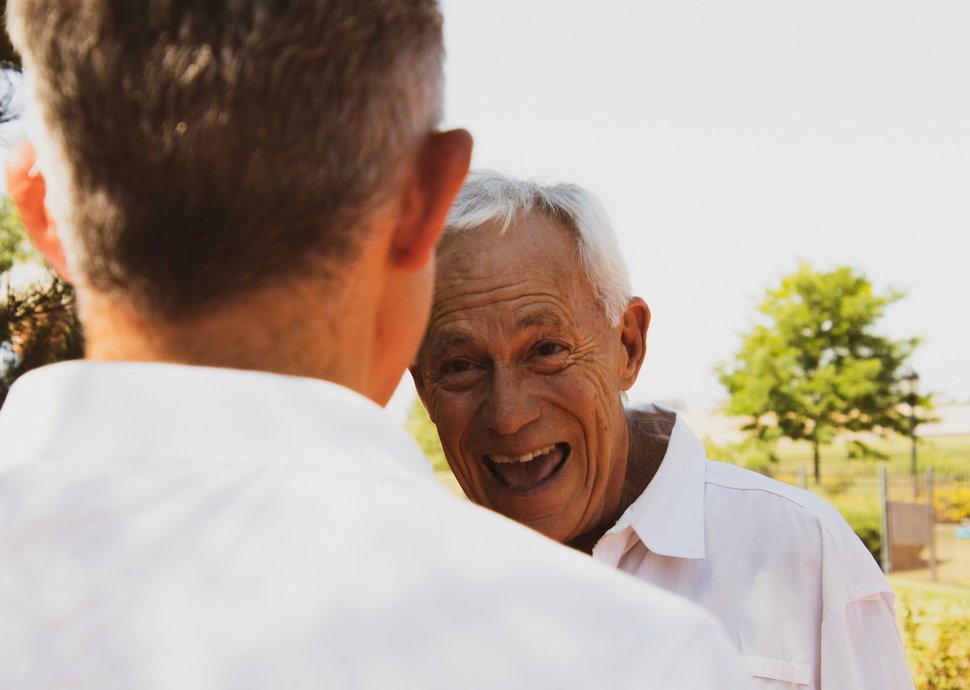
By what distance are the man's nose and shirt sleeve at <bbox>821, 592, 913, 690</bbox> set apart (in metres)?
0.95

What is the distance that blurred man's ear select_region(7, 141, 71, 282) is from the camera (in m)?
1.20

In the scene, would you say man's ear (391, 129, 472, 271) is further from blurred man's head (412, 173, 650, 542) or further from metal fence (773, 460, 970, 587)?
metal fence (773, 460, 970, 587)

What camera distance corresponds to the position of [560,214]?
9.47 ft

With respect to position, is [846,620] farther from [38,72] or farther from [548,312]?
[38,72]

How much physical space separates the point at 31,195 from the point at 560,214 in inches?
72.9

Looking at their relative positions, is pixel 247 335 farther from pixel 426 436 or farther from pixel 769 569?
pixel 426 436

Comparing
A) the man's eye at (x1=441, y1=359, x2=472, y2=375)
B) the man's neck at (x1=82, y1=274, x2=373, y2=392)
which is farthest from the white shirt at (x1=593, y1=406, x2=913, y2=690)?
the man's neck at (x1=82, y1=274, x2=373, y2=392)

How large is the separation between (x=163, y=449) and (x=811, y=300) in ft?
104

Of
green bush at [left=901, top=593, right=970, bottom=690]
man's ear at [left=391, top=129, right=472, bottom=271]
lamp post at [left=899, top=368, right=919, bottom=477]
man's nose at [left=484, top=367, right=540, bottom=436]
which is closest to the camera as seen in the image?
man's ear at [left=391, top=129, right=472, bottom=271]

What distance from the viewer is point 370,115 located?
1.03 meters

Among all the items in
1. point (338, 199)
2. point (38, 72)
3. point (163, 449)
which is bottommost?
point (163, 449)

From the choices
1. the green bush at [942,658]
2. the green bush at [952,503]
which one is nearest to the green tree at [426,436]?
the green bush at [952,503]

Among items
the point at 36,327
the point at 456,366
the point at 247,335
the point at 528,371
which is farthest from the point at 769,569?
the point at 36,327

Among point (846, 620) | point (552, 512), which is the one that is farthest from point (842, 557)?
point (552, 512)
